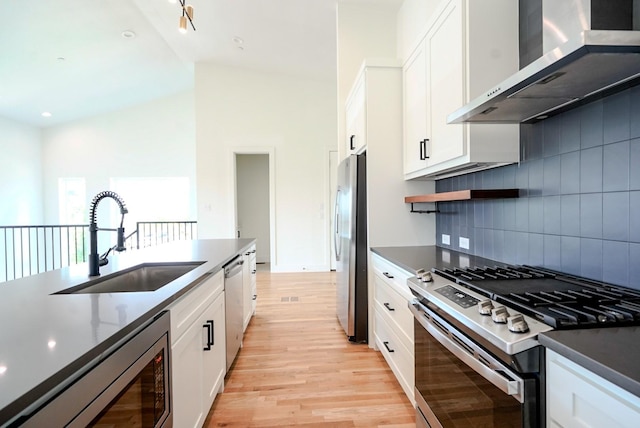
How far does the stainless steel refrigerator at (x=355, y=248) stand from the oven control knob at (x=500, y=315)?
1633 millimetres

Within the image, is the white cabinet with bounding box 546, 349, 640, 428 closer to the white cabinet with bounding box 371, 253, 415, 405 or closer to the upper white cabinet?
the white cabinet with bounding box 371, 253, 415, 405

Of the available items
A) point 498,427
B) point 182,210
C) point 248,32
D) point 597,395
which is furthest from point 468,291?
point 182,210

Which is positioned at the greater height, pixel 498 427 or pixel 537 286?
pixel 537 286

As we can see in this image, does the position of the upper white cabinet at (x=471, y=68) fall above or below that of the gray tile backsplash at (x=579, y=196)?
above

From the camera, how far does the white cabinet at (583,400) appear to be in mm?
617

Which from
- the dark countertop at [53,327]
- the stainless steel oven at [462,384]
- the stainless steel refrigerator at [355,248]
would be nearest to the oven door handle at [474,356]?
the stainless steel oven at [462,384]

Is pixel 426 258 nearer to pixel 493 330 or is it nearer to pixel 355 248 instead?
pixel 355 248

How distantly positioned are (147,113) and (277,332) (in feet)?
20.7

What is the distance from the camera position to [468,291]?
124cm

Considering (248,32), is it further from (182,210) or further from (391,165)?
(182,210)

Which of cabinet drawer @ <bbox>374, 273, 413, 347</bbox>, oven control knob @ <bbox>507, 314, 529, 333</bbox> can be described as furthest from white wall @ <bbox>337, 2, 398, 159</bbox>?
oven control knob @ <bbox>507, 314, 529, 333</bbox>

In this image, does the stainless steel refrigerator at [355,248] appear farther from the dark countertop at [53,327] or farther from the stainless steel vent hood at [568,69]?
the dark countertop at [53,327]

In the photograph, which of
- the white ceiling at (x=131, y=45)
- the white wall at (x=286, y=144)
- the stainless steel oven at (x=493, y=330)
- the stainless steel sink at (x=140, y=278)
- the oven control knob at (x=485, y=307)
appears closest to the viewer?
the stainless steel oven at (x=493, y=330)

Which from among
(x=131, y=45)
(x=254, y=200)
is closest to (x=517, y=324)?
(x=131, y=45)
